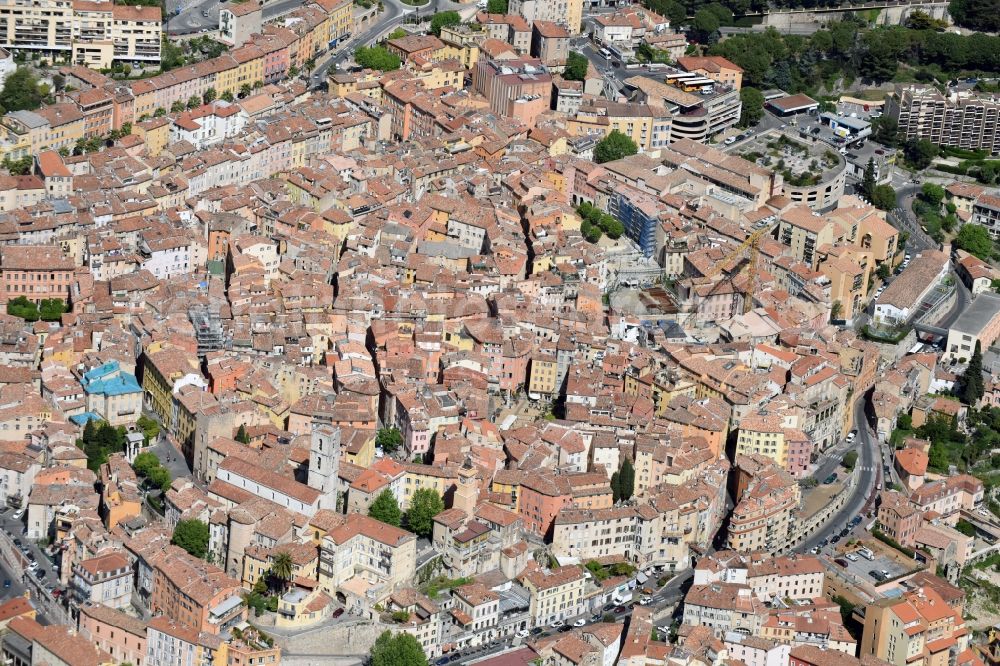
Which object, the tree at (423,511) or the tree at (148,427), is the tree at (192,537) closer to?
the tree at (148,427)

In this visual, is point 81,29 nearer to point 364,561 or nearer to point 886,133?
point 364,561

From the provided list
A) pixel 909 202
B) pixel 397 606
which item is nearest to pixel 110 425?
pixel 397 606

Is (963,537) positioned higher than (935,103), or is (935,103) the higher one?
(935,103)

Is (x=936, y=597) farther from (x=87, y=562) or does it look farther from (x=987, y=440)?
(x=87, y=562)

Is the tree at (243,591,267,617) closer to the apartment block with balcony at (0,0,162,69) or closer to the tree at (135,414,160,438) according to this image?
the tree at (135,414,160,438)

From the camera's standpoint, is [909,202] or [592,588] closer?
[592,588]

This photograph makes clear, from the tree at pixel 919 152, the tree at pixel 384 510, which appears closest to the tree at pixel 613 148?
the tree at pixel 919 152

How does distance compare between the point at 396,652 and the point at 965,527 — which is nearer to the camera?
the point at 396,652

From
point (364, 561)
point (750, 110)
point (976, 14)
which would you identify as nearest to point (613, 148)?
point (750, 110)
